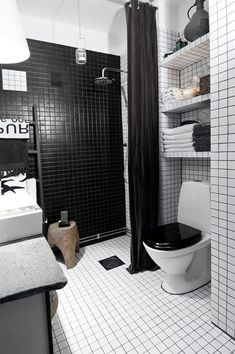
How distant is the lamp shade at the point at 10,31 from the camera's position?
0.92 meters

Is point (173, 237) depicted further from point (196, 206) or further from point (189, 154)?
point (189, 154)

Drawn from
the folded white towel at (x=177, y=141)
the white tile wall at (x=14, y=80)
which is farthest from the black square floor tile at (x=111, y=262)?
the white tile wall at (x=14, y=80)

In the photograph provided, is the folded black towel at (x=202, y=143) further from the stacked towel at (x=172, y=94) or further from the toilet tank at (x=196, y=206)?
the stacked towel at (x=172, y=94)

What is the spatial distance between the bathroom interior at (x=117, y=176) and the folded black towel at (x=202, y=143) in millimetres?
13

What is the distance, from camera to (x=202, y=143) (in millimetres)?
1664

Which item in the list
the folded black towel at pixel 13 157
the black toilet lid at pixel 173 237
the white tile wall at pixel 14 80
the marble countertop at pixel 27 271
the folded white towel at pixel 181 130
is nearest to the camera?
the marble countertop at pixel 27 271

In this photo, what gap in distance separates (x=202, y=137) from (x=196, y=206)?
548mm

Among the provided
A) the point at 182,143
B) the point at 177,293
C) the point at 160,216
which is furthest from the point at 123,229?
the point at 182,143

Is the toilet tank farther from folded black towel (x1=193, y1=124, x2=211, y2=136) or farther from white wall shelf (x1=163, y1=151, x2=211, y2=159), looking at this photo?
folded black towel (x1=193, y1=124, x2=211, y2=136)

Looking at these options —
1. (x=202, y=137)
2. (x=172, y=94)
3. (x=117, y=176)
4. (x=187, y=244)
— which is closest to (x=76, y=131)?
(x=117, y=176)

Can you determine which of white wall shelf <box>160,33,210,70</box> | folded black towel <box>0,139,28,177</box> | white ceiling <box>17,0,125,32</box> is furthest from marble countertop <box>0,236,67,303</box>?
white ceiling <box>17,0,125,32</box>

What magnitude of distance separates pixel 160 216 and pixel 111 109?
133cm

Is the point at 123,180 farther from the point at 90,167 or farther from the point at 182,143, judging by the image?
the point at 182,143

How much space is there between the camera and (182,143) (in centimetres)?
183
